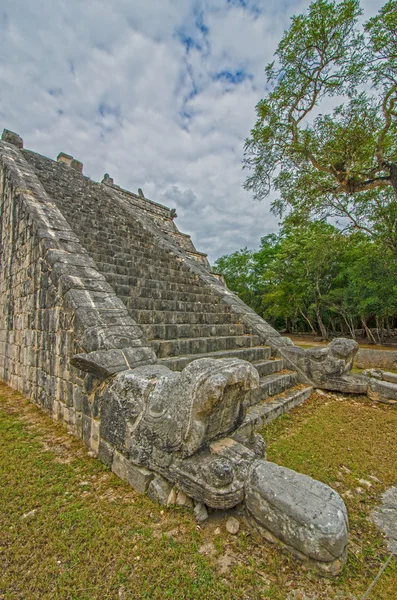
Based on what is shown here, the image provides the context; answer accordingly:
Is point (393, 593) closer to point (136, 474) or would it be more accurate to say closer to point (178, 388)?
point (178, 388)

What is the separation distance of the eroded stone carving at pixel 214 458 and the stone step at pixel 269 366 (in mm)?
2176

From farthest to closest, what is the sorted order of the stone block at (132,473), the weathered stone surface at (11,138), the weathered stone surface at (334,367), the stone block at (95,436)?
the weathered stone surface at (11,138)
the weathered stone surface at (334,367)
the stone block at (95,436)
the stone block at (132,473)

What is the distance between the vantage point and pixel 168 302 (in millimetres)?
4711

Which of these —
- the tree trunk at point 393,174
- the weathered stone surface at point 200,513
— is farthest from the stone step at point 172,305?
the tree trunk at point 393,174

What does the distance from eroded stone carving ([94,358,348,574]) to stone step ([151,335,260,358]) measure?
1.34 meters

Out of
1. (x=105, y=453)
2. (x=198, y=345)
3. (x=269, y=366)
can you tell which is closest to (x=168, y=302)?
(x=198, y=345)

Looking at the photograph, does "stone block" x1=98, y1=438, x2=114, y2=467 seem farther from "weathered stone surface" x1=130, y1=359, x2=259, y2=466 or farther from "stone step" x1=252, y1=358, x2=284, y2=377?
"stone step" x1=252, y1=358, x2=284, y2=377

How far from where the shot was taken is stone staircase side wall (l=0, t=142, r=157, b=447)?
2.66 m

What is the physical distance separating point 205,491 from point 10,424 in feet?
8.55

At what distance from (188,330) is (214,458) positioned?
2.60 meters

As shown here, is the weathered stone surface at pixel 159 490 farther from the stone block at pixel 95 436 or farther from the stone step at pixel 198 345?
the stone step at pixel 198 345


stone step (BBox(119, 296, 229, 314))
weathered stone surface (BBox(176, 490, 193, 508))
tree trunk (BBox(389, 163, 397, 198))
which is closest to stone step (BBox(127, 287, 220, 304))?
stone step (BBox(119, 296, 229, 314))

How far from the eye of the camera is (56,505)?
184 centimetres

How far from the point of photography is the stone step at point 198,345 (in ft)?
11.9
